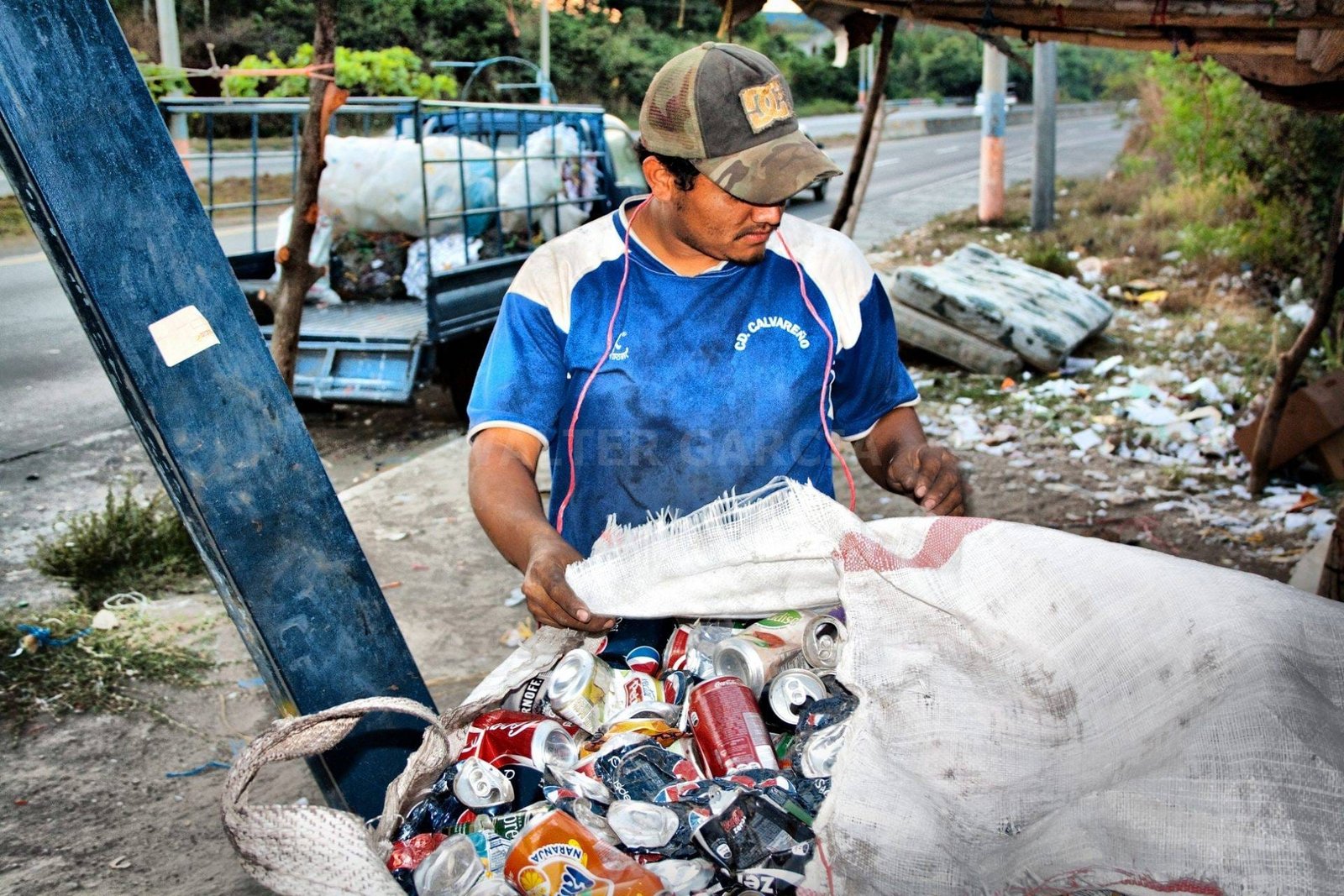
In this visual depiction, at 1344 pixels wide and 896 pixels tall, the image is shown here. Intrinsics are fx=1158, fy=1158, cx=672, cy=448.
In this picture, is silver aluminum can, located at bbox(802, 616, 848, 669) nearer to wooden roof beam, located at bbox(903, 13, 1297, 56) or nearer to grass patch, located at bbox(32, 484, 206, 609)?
wooden roof beam, located at bbox(903, 13, 1297, 56)

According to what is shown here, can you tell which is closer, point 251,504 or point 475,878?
point 475,878

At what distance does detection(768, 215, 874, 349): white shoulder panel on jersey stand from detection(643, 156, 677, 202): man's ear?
27 cm

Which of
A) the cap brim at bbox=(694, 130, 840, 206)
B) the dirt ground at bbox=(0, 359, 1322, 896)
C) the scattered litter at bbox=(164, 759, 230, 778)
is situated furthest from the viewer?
the scattered litter at bbox=(164, 759, 230, 778)

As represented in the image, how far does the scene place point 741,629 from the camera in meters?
2.00

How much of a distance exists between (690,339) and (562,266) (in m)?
0.31

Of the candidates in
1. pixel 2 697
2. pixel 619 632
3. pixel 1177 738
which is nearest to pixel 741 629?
pixel 619 632

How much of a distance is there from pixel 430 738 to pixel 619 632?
504 millimetres

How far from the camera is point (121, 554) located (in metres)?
5.09

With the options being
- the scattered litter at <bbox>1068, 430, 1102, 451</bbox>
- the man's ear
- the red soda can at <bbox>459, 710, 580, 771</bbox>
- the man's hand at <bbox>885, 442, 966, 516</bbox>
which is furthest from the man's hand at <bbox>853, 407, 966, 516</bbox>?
the scattered litter at <bbox>1068, 430, 1102, 451</bbox>

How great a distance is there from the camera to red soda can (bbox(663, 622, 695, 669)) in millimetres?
1998

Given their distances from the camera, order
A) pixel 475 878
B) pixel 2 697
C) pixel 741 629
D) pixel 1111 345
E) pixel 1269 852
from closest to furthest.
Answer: pixel 1269 852 < pixel 475 878 < pixel 741 629 < pixel 2 697 < pixel 1111 345

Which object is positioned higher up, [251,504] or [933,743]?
[251,504]

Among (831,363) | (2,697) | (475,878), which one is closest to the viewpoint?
(475,878)

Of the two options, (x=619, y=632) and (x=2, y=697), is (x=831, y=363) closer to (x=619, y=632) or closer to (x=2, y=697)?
(x=619, y=632)
